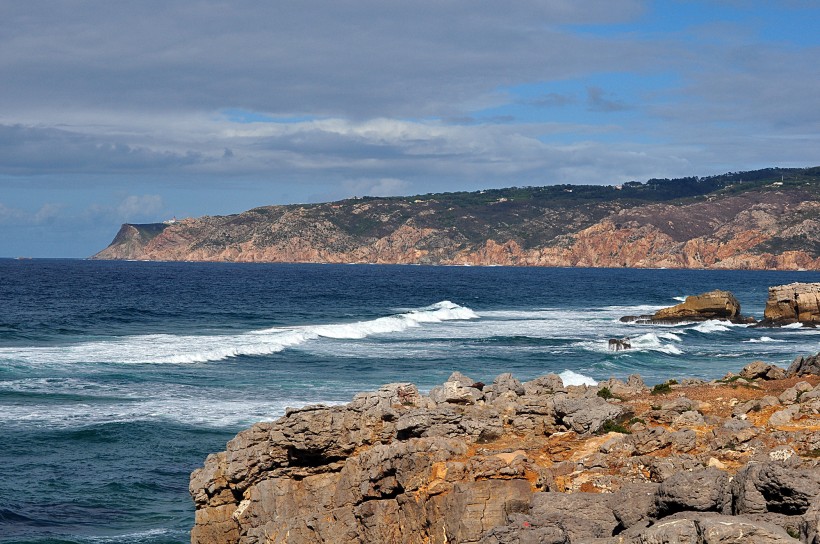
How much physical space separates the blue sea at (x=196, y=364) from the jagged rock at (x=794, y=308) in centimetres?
449

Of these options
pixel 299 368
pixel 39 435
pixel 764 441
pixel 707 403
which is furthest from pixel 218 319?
pixel 764 441

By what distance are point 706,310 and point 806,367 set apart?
163 ft

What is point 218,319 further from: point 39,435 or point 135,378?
point 39,435

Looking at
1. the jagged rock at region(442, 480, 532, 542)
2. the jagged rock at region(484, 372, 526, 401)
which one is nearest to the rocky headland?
the jagged rock at region(484, 372, 526, 401)

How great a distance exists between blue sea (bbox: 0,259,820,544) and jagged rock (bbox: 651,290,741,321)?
3800 millimetres

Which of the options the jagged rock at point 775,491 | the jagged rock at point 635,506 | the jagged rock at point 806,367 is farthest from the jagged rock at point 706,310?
the jagged rock at point 775,491

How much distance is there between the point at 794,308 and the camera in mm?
69438

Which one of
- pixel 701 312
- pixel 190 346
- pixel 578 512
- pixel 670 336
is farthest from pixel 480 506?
pixel 701 312

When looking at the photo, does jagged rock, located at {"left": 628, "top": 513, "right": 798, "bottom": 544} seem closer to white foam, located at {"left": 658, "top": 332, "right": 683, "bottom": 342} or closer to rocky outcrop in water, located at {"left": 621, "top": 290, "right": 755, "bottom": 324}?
white foam, located at {"left": 658, "top": 332, "right": 683, "bottom": 342}

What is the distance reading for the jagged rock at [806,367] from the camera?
2558 cm

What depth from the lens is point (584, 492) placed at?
43.8 feet

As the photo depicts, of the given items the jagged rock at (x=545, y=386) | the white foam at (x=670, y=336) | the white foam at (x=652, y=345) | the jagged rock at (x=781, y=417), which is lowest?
the white foam at (x=670, y=336)

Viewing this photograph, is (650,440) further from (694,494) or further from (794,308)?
(794,308)

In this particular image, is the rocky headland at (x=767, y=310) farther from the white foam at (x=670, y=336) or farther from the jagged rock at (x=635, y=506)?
the jagged rock at (x=635, y=506)
